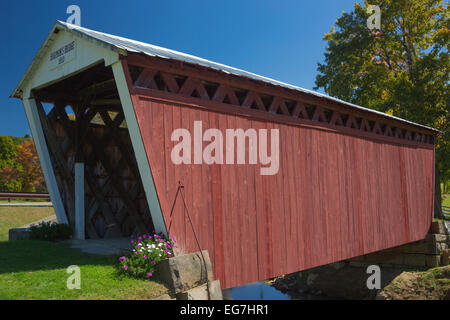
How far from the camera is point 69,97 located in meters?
9.07

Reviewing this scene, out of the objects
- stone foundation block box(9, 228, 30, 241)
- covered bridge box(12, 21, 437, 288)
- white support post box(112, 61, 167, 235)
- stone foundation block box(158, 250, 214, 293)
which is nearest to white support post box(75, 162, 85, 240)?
covered bridge box(12, 21, 437, 288)

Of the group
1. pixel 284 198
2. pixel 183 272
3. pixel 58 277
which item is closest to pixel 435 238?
pixel 284 198

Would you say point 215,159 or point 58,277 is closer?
point 58,277

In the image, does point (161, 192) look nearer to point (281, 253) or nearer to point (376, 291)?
point (281, 253)

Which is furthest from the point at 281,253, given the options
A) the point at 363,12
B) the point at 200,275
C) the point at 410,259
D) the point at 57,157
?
the point at 363,12

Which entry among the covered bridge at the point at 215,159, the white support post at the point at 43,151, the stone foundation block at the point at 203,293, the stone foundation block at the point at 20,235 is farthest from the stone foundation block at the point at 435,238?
the stone foundation block at the point at 20,235

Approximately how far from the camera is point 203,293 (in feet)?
17.6

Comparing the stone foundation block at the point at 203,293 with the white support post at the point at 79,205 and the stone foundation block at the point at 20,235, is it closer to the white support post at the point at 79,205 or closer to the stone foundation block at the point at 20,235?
the white support post at the point at 79,205

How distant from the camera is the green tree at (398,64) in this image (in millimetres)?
20266

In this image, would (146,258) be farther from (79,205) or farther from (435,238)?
(435,238)

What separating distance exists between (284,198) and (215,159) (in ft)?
6.41

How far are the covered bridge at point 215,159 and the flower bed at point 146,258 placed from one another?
26 cm

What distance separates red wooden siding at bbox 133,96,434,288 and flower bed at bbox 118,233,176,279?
0.99 feet
